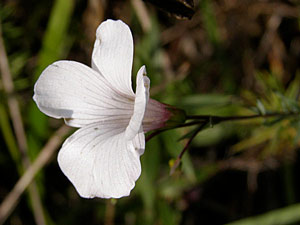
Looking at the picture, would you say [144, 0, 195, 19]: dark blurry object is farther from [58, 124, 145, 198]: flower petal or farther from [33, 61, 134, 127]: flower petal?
[58, 124, 145, 198]: flower petal

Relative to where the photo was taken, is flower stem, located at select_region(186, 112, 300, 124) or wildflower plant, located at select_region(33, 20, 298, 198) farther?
flower stem, located at select_region(186, 112, 300, 124)

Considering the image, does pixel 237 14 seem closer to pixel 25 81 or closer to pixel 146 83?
pixel 25 81

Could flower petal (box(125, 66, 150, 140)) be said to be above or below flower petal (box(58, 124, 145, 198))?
above

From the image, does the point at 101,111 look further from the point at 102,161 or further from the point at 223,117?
the point at 223,117

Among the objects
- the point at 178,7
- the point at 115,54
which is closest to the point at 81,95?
the point at 115,54

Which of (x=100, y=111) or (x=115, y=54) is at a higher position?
(x=115, y=54)

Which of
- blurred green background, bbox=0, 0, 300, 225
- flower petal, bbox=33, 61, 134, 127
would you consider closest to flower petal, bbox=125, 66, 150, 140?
flower petal, bbox=33, 61, 134, 127

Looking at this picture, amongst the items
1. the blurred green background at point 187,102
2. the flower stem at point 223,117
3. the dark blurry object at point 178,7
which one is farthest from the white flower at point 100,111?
the blurred green background at point 187,102

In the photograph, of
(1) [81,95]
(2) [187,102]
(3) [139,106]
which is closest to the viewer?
(3) [139,106]
